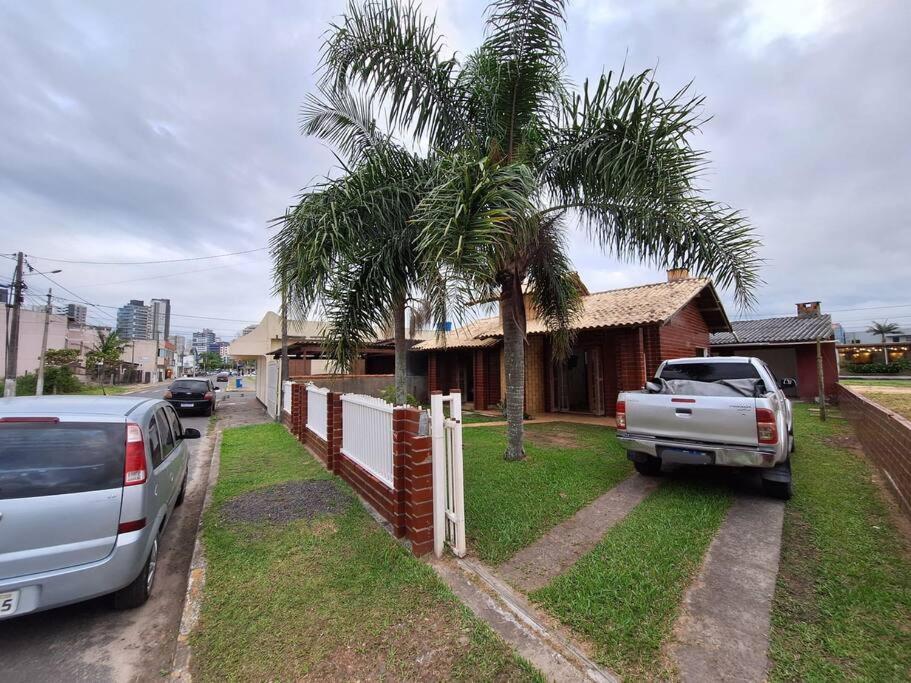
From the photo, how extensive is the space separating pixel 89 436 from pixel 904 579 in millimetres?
6047

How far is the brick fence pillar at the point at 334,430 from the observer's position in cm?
585

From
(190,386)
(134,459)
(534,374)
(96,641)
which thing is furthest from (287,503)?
(190,386)

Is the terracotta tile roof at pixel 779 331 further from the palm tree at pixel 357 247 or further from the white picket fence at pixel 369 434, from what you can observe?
the white picket fence at pixel 369 434

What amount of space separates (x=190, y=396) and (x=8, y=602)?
44.8ft

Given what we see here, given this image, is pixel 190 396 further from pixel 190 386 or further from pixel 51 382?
pixel 51 382

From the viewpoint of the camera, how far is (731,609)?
2.60 metres

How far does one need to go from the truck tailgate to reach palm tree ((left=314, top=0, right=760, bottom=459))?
179cm

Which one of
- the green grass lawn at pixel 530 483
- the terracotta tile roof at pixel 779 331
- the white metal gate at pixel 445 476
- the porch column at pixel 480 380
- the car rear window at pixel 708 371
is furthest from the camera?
the terracotta tile roof at pixel 779 331

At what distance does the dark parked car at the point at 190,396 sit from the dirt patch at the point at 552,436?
12.1m

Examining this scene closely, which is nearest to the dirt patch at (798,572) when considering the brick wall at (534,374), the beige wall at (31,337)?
the brick wall at (534,374)

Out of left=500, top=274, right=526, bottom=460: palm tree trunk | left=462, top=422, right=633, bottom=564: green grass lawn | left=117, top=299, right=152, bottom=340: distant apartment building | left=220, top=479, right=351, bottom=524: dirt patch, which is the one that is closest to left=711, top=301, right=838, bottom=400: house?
left=462, top=422, right=633, bottom=564: green grass lawn

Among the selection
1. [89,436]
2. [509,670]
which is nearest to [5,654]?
[89,436]

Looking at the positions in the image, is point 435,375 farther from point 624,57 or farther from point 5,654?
point 5,654

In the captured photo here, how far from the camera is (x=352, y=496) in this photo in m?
4.86
